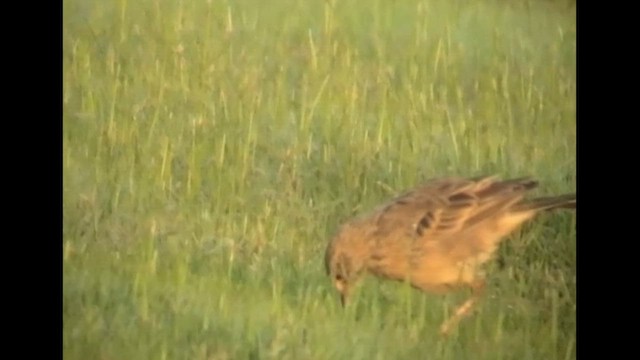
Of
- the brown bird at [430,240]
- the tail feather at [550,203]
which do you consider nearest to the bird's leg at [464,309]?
Result: the brown bird at [430,240]

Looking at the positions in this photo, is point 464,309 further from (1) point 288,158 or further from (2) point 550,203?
(1) point 288,158

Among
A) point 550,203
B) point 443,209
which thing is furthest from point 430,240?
point 550,203

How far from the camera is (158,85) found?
5.28 ft

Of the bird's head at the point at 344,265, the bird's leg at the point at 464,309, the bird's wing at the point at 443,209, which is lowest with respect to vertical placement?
the bird's leg at the point at 464,309

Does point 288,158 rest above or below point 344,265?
above

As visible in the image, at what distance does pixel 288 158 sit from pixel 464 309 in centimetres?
39

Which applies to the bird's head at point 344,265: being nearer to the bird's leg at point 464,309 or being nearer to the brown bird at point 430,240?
the brown bird at point 430,240

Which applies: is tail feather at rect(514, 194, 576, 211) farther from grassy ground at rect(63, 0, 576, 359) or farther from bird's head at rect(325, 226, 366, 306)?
bird's head at rect(325, 226, 366, 306)

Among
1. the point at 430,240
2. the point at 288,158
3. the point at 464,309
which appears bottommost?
the point at 464,309

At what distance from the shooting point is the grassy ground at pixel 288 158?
5.19ft

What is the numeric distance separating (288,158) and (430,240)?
0.28m

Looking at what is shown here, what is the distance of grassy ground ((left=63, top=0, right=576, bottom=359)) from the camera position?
5.19 feet

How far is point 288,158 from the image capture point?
1.61m
